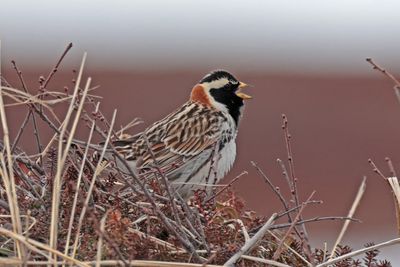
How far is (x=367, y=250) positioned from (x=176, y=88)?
31.1ft

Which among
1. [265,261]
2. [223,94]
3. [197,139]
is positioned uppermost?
[223,94]

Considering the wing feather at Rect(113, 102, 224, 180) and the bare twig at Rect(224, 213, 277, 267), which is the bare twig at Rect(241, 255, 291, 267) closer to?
the bare twig at Rect(224, 213, 277, 267)

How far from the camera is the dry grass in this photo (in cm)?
344

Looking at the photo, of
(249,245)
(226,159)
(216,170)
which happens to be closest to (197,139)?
(226,159)

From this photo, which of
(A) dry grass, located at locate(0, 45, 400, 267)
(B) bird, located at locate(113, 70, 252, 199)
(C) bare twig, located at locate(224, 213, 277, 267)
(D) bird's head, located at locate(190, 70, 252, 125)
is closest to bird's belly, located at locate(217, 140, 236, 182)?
(B) bird, located at locate(113, 70, 252, 199)

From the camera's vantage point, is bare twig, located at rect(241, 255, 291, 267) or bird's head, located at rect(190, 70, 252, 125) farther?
bird's head, located at rect(190, 70, 252, 125)

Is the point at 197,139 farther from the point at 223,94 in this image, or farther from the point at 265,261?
the point at 265,261

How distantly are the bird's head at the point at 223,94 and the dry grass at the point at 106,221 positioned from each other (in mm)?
1769

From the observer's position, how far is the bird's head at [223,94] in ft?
19.7

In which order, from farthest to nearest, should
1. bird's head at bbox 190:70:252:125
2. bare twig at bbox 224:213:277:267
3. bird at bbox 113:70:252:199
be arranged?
bird's head at bbox 190:70:252:125, bird at bbox 113:70:252:199, bare twig at bbox 224:213:277:267

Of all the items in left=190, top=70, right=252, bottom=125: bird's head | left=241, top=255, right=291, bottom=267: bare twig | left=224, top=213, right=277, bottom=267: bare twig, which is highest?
left=190, top=70, right=252, bottom=125: bird's head

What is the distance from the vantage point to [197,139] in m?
5.65

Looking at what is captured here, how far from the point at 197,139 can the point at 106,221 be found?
2.08m

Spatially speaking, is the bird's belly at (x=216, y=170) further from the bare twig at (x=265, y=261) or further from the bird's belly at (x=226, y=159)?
the bare twig at (x=265, y=261)
